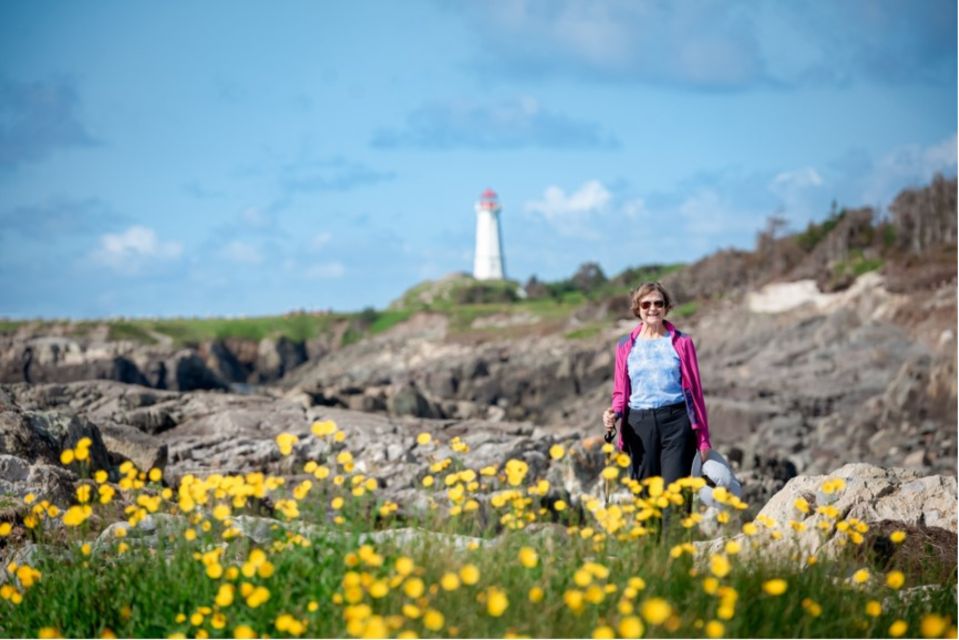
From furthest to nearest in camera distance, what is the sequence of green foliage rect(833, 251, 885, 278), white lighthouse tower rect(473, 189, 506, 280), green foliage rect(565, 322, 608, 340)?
white lighthouse tower rect(473, 189, 506, 280) → green foliage rect(565, 322, 608, 340) → green foliage rect(833, 251, 885, 278)

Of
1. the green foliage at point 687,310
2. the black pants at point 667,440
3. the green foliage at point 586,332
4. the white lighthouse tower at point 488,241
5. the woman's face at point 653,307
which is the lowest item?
the black pants at point 667,440

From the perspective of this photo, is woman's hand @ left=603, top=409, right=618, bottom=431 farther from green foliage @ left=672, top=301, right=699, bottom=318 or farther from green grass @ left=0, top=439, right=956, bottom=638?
green foliage @ left=672, top=301, right=699, bottom=318

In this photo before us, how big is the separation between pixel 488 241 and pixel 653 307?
365ft

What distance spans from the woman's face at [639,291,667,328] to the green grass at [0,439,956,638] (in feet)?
6.94

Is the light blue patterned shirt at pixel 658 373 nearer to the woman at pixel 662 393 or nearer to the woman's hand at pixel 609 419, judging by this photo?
the woman at pixel 662 393

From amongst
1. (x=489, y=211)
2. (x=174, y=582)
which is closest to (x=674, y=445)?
(x=174, y=582)

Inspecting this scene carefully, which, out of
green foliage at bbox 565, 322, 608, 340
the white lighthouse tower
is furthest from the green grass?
the white lighthouse tower

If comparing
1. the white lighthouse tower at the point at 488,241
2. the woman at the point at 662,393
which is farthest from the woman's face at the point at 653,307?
the white lighthouse tower at the point at 488,241

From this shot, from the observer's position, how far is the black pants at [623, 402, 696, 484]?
8.27m

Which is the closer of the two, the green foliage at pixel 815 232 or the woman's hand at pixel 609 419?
the woman's hand at pixel 609 419

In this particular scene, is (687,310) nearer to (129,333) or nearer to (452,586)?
(129,333)

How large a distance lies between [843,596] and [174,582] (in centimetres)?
343

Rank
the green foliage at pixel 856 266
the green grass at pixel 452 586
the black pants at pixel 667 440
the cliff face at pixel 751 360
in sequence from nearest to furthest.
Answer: the green grass at pixel 452 586
the black pants at pixel 667 440
the cliff face at pixel 751 360
the green foliage at pixel 856 266

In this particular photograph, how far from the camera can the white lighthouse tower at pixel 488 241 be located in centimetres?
11825
